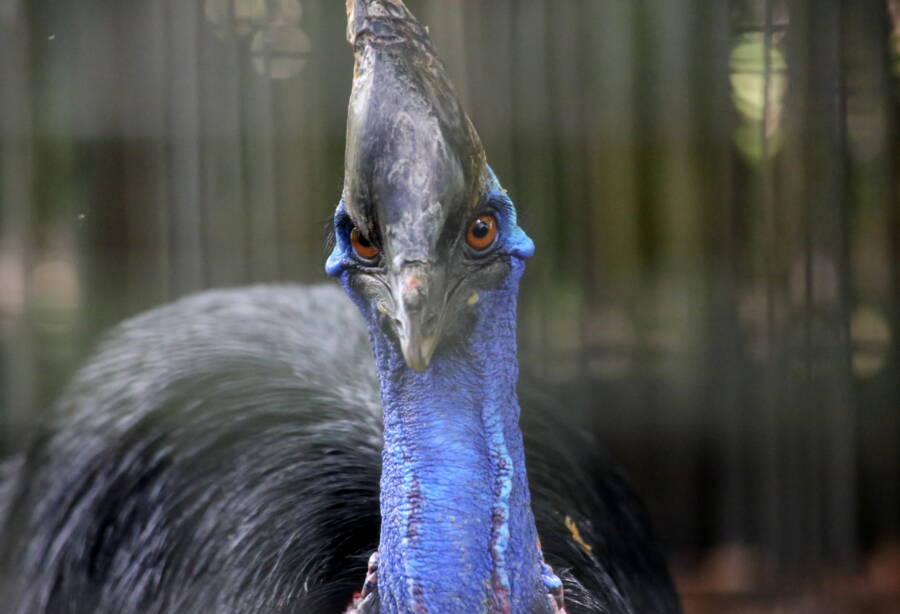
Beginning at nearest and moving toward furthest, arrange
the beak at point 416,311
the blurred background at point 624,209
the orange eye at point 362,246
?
the beak at point 416,311, the orange eye at point 362,246, the blurred background at point 624,209

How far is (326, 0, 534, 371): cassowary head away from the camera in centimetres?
99

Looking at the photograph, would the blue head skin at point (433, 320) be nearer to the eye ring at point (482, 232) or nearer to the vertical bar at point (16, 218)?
the eye ring at point (482, 232)

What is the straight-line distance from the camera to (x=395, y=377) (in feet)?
3.67

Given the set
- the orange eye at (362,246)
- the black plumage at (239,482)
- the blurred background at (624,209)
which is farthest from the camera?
the blurred background at (624,209)

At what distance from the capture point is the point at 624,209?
7.96 feet

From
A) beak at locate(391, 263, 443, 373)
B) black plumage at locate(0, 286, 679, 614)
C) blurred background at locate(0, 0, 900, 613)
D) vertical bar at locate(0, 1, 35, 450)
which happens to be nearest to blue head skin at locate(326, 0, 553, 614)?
beak at locate(391, 263, 443, 373)

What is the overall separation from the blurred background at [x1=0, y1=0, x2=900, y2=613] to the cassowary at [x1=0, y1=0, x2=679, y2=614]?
0.28 m

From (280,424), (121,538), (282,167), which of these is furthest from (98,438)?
(282,167)

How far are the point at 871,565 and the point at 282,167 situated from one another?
5.37ft

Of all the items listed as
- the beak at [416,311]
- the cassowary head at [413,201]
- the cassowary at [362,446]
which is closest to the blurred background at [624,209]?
the cassowary at [362,446]

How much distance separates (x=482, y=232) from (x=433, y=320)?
0.44 ft

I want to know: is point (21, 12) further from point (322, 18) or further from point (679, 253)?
point (679, 253)

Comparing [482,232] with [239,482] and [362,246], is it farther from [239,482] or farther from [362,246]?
[239,482]

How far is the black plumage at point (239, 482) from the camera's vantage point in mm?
1344
